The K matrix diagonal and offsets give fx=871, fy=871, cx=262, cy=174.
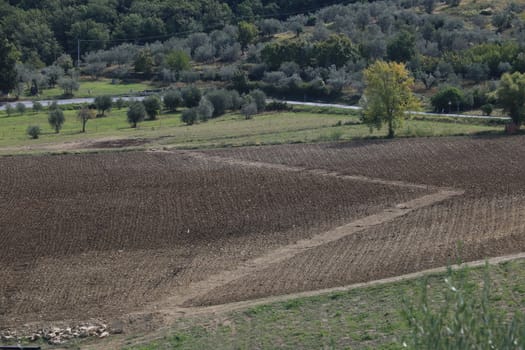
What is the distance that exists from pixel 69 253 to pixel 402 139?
27996 mm

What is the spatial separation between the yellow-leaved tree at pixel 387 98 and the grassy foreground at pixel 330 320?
1217 inches

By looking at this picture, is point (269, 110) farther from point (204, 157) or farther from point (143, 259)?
point (143, 259)

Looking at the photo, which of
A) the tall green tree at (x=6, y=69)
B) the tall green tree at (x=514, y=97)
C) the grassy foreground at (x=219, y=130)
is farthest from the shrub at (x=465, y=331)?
the tall green tree at (x=6, y=69)

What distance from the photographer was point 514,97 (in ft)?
185

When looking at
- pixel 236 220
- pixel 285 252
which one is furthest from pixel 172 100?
pixel 285 252

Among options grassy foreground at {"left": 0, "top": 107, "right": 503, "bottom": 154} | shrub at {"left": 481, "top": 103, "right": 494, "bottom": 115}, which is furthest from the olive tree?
shrub at {"left": 481, "top": 103, "right": 494, "bottom": 115}

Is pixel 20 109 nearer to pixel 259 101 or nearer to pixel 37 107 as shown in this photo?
pixel 37 107

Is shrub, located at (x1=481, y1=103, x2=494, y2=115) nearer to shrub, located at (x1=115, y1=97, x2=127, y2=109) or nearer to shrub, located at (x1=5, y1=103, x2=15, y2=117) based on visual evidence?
shrub, located at (x1=115, y1=97, x2=127, y2=109)

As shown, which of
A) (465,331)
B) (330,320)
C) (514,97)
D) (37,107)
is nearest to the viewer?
(465,331)

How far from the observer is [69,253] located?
3272 centimetres

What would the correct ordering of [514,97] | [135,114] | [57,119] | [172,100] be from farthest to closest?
[172,100] → [135,114] → [57,119] → [514,97]

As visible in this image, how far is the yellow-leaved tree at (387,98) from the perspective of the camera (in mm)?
57250

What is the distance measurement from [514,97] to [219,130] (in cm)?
2156

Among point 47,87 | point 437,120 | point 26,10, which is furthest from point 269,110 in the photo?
point 26,10
